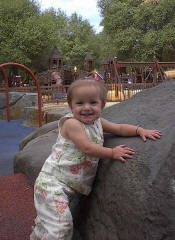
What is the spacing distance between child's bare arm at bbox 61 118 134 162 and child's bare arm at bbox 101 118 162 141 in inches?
4.7

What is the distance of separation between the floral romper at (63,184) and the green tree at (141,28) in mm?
24568

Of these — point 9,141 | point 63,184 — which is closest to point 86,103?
point 63,184

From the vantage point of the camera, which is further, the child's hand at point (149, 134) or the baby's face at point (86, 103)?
the baby's face at point (86, 103)

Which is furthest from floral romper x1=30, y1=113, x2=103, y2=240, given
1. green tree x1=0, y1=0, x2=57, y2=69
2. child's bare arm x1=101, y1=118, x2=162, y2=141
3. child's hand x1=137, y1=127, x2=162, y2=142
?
green tree x1=0, y1=0, x2=57, y2=69

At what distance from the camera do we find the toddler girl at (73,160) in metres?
1.60

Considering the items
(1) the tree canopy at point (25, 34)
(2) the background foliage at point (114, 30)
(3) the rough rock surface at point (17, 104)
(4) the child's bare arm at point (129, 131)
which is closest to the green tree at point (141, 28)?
(2) the background foliage at point (114, 30)

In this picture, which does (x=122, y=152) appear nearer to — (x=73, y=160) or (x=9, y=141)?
(x=73, y=160)

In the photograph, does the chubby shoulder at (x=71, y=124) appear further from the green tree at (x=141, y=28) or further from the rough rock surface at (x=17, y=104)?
the green tree at (x=141, y=28)

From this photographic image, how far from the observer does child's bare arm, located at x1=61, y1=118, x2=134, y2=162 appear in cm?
148

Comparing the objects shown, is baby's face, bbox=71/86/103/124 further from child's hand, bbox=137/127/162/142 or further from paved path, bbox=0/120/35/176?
paved path, bbox=0/120/35/176

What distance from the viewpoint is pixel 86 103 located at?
1624 mm

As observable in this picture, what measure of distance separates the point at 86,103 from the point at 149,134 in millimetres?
376

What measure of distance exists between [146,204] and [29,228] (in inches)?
56.5

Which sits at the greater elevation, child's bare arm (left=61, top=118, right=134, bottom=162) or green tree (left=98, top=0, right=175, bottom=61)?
green tree (left=98, top=0, right=175, bottom=61)
